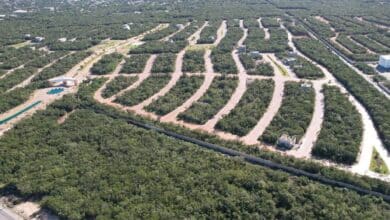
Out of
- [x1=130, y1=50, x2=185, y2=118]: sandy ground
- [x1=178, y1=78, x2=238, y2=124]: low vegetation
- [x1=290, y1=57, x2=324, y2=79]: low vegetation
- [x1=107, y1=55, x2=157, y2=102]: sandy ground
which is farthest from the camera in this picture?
[x1=290, y1=57, x2=324, y2=79]: low vegetation

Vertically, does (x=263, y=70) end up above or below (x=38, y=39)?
above

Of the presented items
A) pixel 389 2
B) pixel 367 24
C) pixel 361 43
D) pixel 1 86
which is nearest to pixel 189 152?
pixel 1 86

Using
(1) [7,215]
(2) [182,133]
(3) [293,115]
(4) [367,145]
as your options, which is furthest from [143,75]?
(4) [367,145]

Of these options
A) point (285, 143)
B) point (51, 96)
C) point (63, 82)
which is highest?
point (285, 143)

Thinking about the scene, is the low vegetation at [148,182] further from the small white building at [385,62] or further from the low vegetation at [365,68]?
the small white building at [385,62]

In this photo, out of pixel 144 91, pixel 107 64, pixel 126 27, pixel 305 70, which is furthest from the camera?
pixel 126 27

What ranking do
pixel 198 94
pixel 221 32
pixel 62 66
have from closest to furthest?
pixel 198 94, pixel 62 66, pixel 221 32

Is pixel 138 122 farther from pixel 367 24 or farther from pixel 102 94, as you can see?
pixel 367 24

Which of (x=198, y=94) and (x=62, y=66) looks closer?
(x=198, y=94)

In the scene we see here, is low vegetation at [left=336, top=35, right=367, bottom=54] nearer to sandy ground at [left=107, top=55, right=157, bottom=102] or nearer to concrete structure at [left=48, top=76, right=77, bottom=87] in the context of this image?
sandy ground at [left=107, top=55, right=157, bottom=102]

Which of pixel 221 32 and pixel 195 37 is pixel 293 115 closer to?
pixel 195 37

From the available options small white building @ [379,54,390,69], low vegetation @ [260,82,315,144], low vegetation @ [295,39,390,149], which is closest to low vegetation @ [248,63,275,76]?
low vegetation @ [260,82,315,144]
